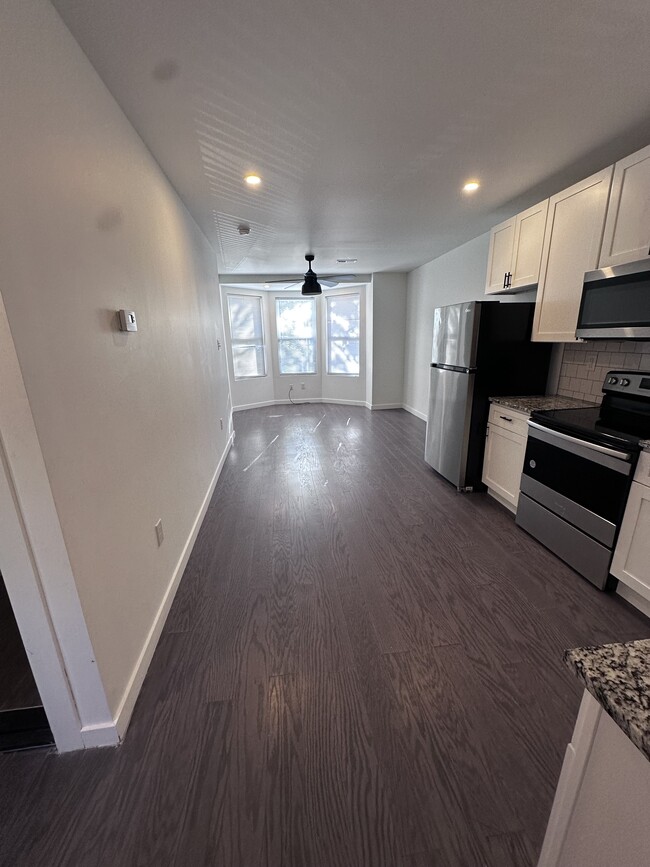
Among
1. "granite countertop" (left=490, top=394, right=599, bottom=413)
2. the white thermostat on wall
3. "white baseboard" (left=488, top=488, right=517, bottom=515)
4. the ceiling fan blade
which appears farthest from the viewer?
the ceiling fan blade

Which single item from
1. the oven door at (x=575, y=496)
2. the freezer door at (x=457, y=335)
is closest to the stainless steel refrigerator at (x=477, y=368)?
the freezer door at (x=457, y=335)

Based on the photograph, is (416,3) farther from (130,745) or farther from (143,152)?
(130,745)

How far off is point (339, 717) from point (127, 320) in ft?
6.00

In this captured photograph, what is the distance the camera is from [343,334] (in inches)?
268

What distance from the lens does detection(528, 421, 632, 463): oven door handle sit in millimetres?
1759

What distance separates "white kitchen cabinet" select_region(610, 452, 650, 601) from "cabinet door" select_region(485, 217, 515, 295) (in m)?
1.97

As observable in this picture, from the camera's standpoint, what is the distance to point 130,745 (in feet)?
4.11

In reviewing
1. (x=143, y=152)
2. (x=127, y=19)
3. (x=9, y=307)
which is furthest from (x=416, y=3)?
(x=9, y=307)

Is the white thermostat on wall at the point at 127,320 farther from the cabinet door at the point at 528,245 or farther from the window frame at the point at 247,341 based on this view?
the window frame at the point at 247,341

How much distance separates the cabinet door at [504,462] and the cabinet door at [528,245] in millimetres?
1216

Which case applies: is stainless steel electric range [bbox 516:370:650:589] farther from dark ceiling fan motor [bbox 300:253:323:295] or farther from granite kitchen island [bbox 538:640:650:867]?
dark ceiling fan motor [bbox 300:253:323:295]

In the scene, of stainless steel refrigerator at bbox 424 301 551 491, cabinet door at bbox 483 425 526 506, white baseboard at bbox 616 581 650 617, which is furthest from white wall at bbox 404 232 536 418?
white baseboard at bbox 616 581 650 617

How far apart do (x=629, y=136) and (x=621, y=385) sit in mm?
1368

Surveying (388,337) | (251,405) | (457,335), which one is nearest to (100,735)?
(457,335)
